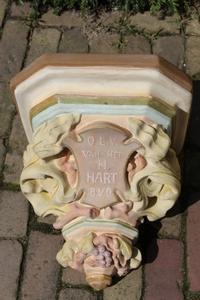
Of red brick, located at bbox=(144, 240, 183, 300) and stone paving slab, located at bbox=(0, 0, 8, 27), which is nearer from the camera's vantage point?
red brick, located at bbox=(144, 240, 183, 300)

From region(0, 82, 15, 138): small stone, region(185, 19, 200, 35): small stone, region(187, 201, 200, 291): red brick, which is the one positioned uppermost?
region(185, 19, 200, 35): small stone

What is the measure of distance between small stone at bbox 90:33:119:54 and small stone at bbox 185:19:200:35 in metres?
0.43

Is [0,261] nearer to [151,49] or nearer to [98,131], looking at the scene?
[98,131]

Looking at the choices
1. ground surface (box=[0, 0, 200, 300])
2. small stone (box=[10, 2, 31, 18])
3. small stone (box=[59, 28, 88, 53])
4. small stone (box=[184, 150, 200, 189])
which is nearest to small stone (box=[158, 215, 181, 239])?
ground surface (box=[0, 0, 200, 300])

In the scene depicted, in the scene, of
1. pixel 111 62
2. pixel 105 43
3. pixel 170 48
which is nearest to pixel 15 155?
pixel 105 43

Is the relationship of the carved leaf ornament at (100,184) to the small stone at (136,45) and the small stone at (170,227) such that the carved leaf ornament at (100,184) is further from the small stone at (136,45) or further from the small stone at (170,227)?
the small stone at (136,45)

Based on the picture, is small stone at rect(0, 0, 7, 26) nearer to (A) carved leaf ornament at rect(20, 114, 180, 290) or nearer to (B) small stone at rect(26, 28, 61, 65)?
(B) small stone at rect(26, 28, 61, 65)

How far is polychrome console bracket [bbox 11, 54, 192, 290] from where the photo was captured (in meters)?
2.29

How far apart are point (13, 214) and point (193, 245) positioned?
91cm

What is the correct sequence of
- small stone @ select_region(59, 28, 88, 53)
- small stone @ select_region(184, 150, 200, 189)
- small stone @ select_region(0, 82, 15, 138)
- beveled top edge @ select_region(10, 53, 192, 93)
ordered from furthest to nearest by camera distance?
small stone @ select_region(59, 28, 88, 53), small stone @ select_region(0, 82, 15, 138), small stone @ select_region(184, 150, 200, 189), beveled top edge @ select_region(10, 53, 192, 93)

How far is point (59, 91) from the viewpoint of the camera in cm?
234

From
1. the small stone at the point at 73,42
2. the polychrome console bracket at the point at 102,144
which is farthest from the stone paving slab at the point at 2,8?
the polychrome console bracket at the point at 102,144

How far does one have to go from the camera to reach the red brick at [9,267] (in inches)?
120

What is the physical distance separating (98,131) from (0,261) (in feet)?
3.50
